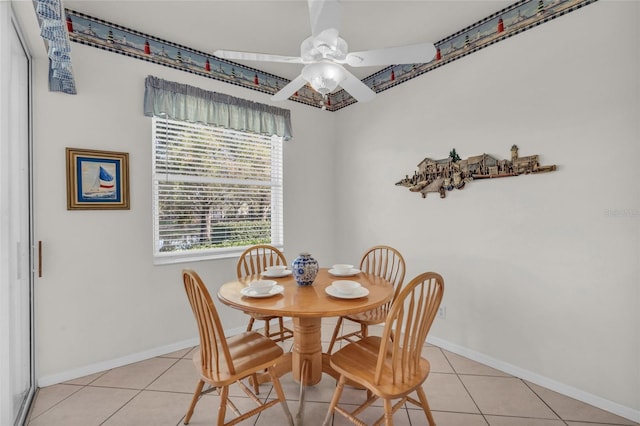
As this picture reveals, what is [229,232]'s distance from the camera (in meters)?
3.09

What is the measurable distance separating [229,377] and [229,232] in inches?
70.8

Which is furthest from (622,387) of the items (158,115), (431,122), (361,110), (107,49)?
(107,49)

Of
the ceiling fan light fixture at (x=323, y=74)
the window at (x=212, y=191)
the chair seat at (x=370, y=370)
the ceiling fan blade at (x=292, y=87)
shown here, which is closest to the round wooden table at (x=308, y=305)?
the chair seat at (x=370, y=370)

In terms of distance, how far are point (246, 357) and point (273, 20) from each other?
7.96 feet

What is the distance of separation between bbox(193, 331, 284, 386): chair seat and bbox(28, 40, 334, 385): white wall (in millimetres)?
1188

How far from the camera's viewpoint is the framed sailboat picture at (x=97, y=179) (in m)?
2.25

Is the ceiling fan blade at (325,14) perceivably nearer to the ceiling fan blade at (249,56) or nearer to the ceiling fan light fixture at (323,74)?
the ceiling fan light fixture at (323,74)

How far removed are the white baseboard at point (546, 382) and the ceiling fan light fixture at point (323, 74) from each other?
2399mm

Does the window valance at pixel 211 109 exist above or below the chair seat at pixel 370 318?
above

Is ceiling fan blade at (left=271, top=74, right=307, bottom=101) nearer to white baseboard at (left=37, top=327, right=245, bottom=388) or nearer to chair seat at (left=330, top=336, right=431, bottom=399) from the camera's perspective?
chair seat at (left=330, top=336, right=431, bottom=399)

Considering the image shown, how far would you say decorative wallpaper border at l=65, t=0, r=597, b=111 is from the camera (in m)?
2.17

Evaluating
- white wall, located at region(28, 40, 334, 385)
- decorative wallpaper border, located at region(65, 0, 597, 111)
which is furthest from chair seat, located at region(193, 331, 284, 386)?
decorative wallpaper border, located at region(65, 0, 597, 111)

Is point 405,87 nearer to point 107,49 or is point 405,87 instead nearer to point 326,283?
point 326,283

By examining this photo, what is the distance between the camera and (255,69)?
10.4ft
